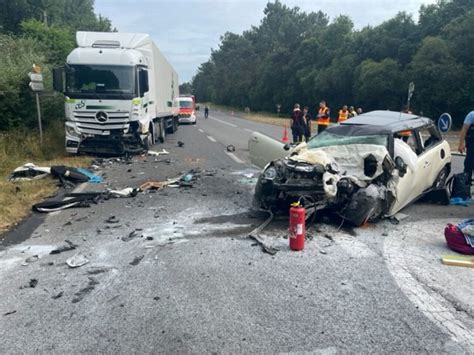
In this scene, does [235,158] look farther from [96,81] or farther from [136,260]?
[136,260]

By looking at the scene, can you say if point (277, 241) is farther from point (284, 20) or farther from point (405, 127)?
point (284, 20)

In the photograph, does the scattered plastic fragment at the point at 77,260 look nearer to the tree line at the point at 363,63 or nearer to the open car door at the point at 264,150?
the open car door at the point at 264,150

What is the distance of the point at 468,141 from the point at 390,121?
8.09 feet

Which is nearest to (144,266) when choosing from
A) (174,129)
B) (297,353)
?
(297,353)

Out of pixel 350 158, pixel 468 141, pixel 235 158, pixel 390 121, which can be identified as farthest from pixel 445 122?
pixel 235 158

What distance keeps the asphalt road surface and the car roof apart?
60.2 inches

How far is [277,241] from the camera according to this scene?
19.5 feet

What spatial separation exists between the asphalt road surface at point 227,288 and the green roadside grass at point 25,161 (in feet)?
2.84

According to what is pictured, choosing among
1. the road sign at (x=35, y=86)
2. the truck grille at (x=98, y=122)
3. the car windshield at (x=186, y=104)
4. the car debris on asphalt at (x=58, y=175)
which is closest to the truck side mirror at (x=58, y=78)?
the road sign at (x=35, y=86)

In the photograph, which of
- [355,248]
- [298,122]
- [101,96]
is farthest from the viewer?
[298,122]

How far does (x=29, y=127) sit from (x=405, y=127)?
12.7 meters

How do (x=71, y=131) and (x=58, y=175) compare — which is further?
(x=71, y=131)

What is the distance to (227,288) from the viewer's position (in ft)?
14.8

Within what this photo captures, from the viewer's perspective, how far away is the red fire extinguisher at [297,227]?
550 cm
